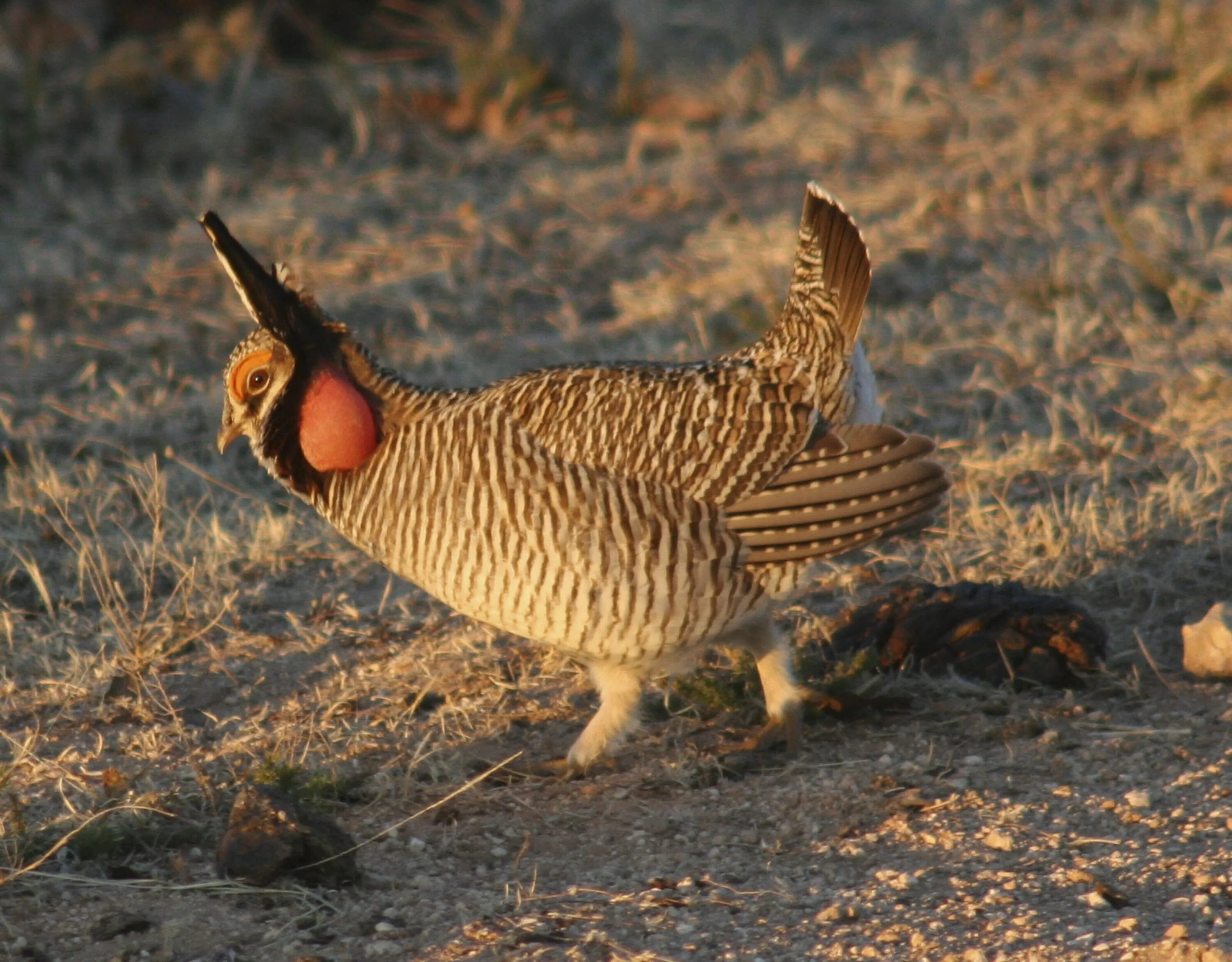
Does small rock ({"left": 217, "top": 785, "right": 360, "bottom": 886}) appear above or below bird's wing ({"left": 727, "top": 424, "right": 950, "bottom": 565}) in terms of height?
below

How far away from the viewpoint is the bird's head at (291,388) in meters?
3.90

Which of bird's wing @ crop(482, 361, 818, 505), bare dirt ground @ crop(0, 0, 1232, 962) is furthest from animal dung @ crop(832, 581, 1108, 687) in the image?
bird's wing @ crop(482, 361, 818, 505)

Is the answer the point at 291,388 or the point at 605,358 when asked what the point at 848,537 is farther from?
the point at 605,358

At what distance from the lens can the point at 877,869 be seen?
3.23 m

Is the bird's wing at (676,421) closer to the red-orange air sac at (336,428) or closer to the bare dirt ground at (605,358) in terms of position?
the red-orange air sac at (336,428)

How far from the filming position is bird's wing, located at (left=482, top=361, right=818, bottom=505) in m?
3.60

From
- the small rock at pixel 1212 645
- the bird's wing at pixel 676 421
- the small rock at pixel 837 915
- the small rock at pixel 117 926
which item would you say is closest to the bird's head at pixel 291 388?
the bird's wing at pixel 676 421

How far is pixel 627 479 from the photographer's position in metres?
3.58

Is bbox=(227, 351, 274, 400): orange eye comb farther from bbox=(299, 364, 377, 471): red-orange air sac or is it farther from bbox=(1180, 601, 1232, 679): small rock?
bbox=(1180, 601, 1232, 679): small rock

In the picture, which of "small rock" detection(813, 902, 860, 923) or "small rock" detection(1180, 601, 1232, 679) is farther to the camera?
"small rock" detection(1180, 601, 1232, 679)

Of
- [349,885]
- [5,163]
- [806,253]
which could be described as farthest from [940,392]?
[5,163]

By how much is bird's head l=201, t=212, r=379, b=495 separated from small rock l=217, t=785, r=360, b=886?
99 centimetres

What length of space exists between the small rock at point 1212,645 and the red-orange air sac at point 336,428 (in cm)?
201

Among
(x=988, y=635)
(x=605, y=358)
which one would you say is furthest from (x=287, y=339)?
(x=605, y=358)
